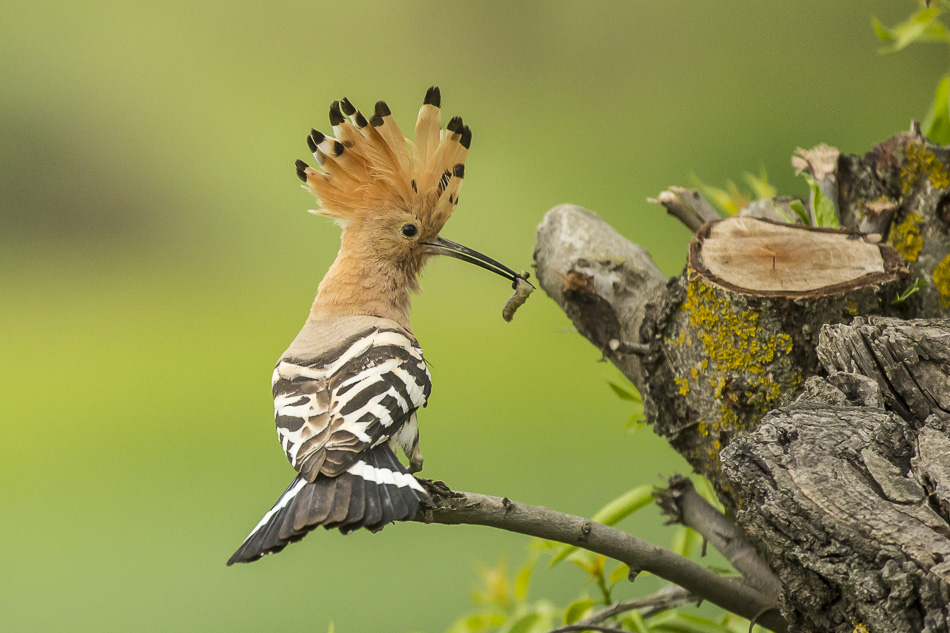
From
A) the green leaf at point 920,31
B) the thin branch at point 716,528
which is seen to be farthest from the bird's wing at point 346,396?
the green leaf at point 920,31

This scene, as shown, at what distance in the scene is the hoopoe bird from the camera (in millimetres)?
711

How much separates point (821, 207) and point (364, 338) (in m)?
0.69

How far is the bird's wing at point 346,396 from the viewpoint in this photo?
776 mm

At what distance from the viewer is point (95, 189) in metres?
3.21

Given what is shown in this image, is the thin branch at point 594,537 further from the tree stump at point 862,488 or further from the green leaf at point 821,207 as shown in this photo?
the green leaf at point 821,207

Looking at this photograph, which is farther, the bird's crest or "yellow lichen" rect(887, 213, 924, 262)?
"yellow lichen" rect(887, 213, 924, 262)

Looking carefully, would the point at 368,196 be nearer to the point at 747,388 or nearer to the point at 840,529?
the point at 747,388

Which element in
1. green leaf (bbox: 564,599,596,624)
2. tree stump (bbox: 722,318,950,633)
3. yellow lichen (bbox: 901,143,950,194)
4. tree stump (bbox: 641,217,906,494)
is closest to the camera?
tree stump (bbox: 722,318,950,633)

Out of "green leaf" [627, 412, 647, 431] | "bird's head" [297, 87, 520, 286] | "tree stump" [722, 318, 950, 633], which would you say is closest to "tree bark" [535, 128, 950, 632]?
"tree stump" [722, 318, 950, 633]

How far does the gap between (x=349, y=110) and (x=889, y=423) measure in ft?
2.14

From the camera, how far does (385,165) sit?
39.6 inches

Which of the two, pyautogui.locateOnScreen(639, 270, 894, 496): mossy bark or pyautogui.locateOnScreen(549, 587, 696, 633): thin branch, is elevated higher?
pyautogui.locateOnScreen(639, 270, 894, 496): mossy bark

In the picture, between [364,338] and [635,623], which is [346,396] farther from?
[635,623]

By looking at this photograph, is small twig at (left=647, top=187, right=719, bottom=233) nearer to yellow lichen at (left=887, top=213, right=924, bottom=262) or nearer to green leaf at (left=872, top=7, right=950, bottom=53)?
yellow lichen at (left=887, top=213, right=924, bottom=262)
